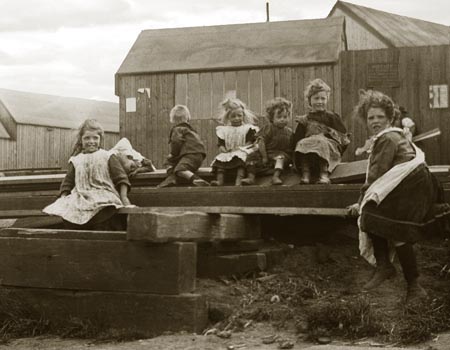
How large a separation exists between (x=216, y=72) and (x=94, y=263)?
9716 millimetres

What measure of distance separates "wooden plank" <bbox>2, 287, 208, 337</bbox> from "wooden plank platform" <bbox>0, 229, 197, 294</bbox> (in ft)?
0.21

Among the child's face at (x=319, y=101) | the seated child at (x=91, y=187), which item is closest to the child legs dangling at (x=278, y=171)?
the child's face at (x=319, y=101)

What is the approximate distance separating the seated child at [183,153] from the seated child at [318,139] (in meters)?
1.40

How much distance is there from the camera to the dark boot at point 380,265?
6.03 m

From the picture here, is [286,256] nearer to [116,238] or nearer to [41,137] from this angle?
[116,238]

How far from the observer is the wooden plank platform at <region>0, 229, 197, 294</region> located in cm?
570

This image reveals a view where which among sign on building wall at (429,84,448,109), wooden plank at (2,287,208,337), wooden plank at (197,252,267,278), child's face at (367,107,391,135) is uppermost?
sign on building wall at (429,84,448,109)

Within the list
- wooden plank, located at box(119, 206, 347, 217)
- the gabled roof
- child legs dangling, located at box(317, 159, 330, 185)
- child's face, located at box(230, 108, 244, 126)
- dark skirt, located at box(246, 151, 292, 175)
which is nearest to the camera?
wooden plank, located at box(119, 206, 347, 217)

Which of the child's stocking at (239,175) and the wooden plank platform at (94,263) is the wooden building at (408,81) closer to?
the child's stocking at (239,175)

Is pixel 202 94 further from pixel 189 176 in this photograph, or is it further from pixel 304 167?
pixel 304 167

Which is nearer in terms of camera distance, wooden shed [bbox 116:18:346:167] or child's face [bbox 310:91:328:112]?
child's face [bbox 310:91:328:112]

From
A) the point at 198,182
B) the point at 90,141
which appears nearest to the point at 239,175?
the point at 198,182

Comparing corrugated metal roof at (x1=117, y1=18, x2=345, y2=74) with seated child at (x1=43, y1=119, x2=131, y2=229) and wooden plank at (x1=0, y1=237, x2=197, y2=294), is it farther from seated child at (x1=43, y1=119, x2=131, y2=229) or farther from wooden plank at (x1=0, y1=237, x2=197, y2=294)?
wooden plank at (x1=0, y1=237, x2=197, y2=294)

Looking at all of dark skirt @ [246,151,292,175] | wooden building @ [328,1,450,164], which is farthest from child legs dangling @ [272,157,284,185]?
wooden building @ [328,1,450,164]
